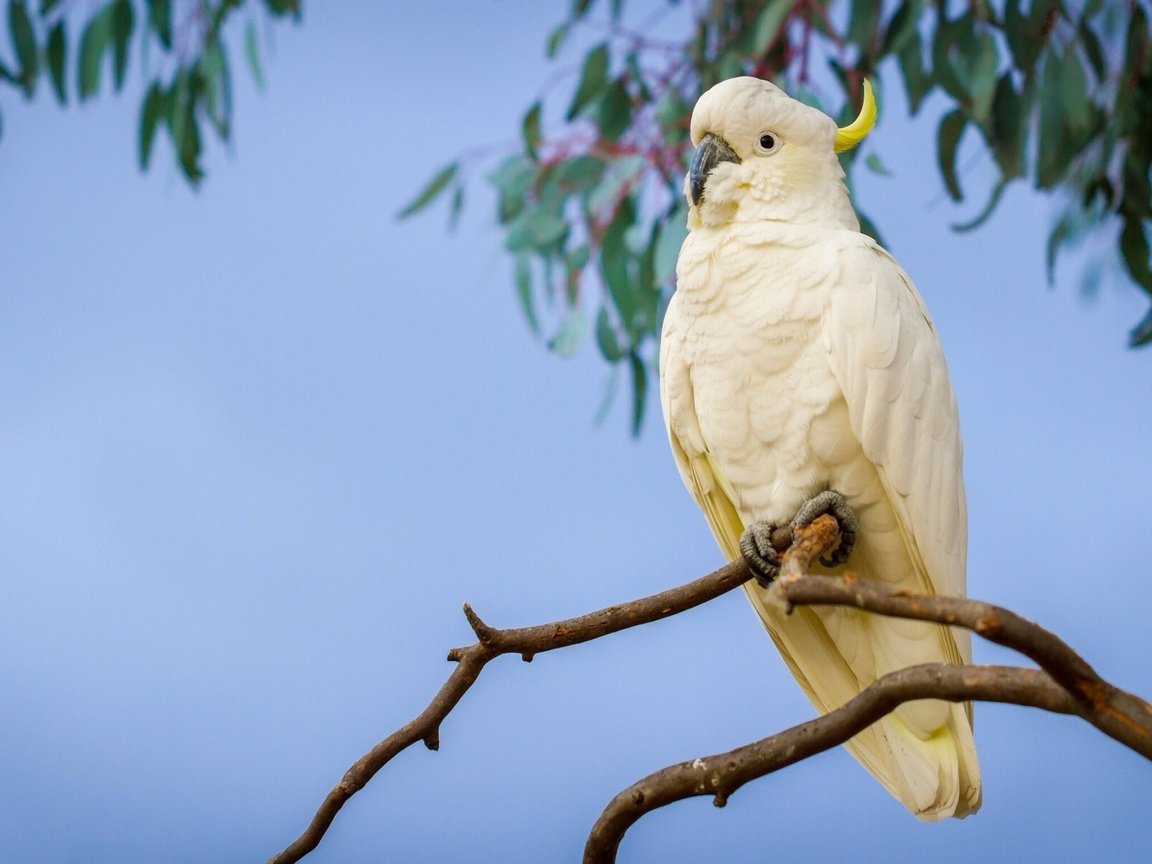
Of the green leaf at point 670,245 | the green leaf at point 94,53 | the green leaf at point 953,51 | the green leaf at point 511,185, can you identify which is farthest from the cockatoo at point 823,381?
the green leaf at point 94,53

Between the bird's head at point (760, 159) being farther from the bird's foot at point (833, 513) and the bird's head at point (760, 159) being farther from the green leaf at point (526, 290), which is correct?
the green leaf at point (526, 290)

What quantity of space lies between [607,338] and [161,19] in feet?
3.68

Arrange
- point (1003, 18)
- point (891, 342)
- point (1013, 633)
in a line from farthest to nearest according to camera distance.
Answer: point (1003, 18) → point (891, 342) → point (1013, 633)

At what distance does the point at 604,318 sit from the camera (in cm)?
267

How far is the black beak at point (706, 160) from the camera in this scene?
1673 mm

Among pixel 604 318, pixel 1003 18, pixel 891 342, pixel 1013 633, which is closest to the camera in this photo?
pixel 1013 633

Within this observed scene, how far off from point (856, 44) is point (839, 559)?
49.1 inches

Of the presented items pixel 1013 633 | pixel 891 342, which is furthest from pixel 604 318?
pixel 1013 633

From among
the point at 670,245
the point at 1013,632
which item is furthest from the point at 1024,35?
the point at 1013,632

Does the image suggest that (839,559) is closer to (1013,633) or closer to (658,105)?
(1013,633)

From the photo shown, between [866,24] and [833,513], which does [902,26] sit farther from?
[833,513]

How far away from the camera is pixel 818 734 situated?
1266 millimetres

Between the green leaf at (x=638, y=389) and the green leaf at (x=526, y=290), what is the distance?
21cm

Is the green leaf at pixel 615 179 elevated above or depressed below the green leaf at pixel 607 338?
above
